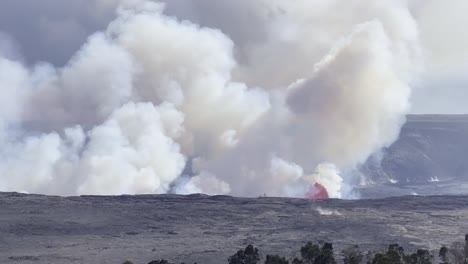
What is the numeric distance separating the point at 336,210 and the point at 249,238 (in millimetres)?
44600

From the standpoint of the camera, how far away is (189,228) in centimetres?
16838

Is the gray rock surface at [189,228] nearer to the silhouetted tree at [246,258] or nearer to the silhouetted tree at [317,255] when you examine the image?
the silhouetted tree at [246,258]

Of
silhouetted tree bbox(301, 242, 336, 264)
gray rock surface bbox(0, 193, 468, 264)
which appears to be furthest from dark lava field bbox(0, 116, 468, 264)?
silhouetted tree bbox(301, 242, 336, 264)

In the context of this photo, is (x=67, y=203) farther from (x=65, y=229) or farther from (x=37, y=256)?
(x=37, y=256)

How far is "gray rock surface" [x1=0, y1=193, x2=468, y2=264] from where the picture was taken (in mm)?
139000

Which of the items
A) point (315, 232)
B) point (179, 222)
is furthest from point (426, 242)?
point (179, 222)

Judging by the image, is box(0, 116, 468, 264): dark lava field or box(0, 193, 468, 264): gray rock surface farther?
box(0, 193, 468, 264): gray rock surface

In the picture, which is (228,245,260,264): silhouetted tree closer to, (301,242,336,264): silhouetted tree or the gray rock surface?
(301,242,336,264): silhouetted tree

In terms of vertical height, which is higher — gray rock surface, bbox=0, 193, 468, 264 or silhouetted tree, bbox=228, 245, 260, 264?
gray rock surface, bbox=0, 193, 468, 264

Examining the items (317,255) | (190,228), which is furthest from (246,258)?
(190,228)

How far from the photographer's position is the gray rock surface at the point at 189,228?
139 meters

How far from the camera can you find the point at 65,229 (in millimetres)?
162625

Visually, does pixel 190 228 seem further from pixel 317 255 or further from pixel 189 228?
pixel 317 255

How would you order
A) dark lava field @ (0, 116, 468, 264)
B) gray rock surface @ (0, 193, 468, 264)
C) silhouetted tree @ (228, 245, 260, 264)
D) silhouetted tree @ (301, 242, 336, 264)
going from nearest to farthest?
silhouetted tree @ (301, 242, 336, 264), silhouetted tree @ (228, 245, 260, 264), dark lava field @ (0, 116, 468, 264), gray rock surface @ (0, 193, 468, 264)
